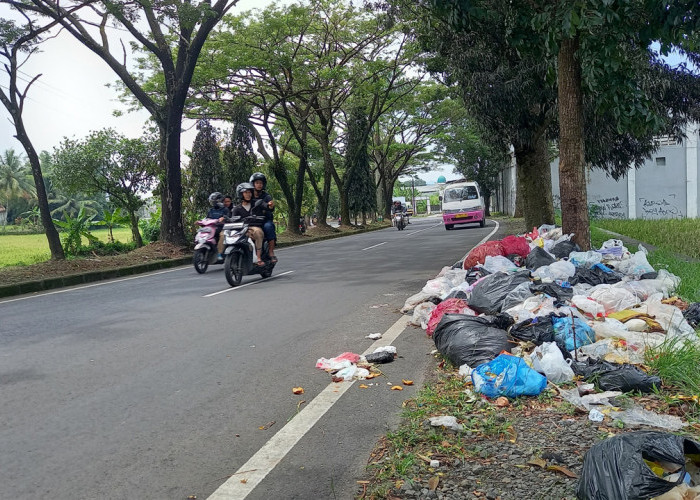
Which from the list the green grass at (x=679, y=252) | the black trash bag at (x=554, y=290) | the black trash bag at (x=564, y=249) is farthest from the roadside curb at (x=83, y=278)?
the green grass at (x=679, y=252)

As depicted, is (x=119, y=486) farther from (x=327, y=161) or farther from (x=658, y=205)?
(x=658, y=205)

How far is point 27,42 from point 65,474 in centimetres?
1495

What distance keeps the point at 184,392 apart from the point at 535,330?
2840mm

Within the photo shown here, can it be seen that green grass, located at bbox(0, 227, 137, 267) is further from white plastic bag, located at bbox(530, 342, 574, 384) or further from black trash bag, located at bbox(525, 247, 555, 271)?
white plastic bag, located at bbox(530, 342, 574, 384)

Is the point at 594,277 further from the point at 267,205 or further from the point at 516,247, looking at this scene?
the point at 267,205

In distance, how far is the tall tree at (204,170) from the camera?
2478 centimetres

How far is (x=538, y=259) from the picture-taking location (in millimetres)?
8461

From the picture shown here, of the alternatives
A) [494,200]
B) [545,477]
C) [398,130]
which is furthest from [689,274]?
[494,200]

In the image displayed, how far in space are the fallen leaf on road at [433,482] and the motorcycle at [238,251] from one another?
24.4 feet

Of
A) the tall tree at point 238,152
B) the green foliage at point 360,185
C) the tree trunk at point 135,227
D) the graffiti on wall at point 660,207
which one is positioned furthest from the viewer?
the green foliage at point 360,185

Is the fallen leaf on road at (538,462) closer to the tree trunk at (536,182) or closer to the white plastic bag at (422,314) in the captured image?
the white plastic bag at (422,314)

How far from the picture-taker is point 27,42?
14984 millimetres

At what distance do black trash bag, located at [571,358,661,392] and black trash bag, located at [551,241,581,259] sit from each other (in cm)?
499

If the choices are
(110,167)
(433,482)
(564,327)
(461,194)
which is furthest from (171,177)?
(461,194)
